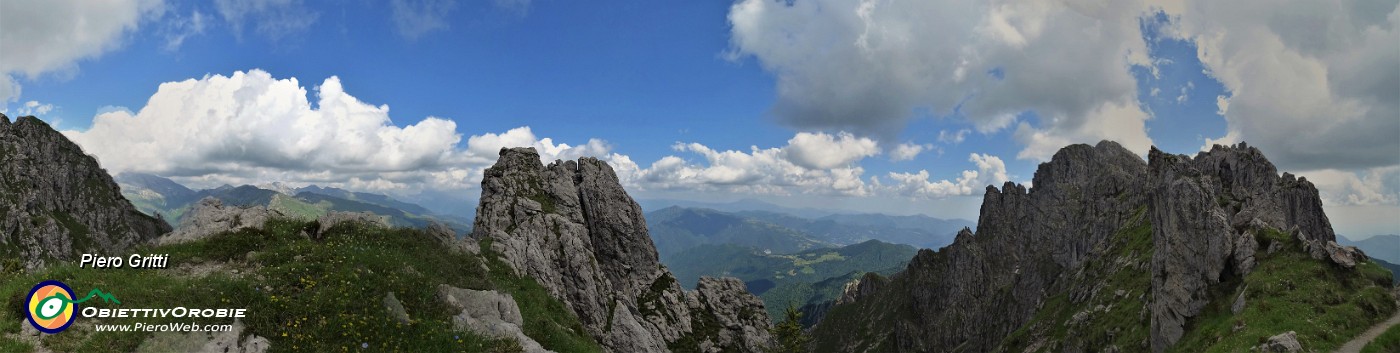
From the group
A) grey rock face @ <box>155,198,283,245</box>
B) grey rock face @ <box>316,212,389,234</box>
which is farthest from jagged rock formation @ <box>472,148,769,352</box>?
grey rock face @ <box>155,198,283,245</box>

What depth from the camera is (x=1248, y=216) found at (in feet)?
209

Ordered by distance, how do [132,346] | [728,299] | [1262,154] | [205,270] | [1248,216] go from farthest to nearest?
[728,299], [1262,154], [1248,216], [205,270], [132,346]

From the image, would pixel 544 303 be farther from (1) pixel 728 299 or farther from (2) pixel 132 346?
(1) pixel 728 299

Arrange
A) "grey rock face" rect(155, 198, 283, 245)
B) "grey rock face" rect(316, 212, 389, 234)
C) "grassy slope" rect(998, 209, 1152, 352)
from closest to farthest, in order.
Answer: "grey rock face" rect(155, 198, 283, 245) < "grey rock face" rect(316, 212, 389, 234) < "grassy slope" rect(998, 209, 1152, 352)

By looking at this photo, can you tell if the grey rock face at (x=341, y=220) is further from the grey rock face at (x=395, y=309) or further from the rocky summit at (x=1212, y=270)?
the rocky summit at (x=1212, y=270)

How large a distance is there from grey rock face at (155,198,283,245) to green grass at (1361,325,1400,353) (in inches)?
2631

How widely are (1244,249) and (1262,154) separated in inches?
2924

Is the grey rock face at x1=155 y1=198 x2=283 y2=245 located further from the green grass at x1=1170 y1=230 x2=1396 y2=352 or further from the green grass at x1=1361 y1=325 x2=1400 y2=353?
the green grass at x1=1361 y1=325 x2=1400 y2=353

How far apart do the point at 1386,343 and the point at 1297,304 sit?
9728 millimetres

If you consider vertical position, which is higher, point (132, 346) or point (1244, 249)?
point (1244, 249)

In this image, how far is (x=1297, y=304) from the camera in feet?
145

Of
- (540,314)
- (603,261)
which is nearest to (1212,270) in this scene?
(540,314)

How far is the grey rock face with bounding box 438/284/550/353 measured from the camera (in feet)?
72.8

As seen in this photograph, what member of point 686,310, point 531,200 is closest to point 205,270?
point 531,200
